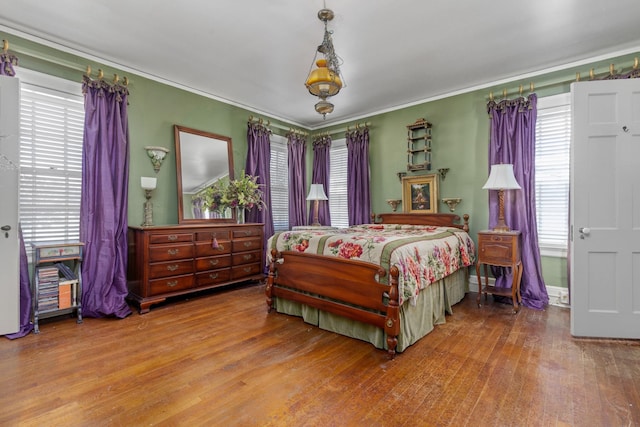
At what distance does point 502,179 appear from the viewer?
143 inches

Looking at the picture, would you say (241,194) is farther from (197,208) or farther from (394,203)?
(394,203)

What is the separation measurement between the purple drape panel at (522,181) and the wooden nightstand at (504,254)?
0.12 m

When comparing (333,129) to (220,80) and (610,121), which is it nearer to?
(220,80)

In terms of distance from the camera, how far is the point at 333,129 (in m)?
5.96

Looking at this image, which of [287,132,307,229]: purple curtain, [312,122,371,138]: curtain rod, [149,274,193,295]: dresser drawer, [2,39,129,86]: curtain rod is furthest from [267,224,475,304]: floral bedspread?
[2,39,129,86]: curtain rod

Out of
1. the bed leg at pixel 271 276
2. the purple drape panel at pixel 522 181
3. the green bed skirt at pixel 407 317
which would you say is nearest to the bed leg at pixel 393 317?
the green bed skirt at pixel 407 317

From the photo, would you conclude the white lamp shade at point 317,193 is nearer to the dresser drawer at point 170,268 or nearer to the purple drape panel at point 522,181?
the dresser drawer at point 170,268

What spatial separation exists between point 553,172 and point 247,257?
13.5 ft

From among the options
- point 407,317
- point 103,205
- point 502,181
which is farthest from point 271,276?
point 502,181

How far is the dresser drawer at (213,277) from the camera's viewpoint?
391 centimetres

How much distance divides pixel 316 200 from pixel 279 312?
250 cm

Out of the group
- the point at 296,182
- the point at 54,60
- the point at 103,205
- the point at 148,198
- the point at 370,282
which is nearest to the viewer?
the point at 370,282

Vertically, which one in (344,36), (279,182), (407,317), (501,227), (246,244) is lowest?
(407,317)

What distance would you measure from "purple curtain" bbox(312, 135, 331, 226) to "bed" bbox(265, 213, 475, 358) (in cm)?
242
